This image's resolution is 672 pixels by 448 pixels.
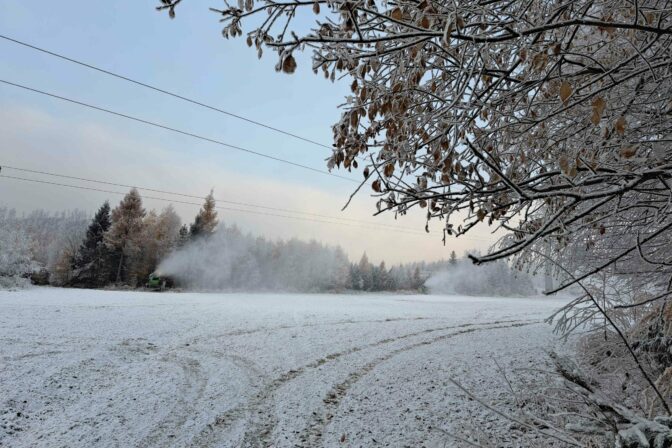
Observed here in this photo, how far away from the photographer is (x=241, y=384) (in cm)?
686

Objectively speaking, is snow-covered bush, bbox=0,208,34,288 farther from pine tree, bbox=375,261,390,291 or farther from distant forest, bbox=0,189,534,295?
pine tree, bbox=375,261,390,291

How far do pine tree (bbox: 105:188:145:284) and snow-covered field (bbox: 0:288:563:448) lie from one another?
993 inches

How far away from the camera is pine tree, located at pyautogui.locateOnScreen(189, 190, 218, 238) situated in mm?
38969

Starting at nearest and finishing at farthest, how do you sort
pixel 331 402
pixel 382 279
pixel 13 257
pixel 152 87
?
pixel 331 402
pixel 152 87
pixel 13 257
pixel 382 279

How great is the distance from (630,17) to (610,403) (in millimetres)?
2910

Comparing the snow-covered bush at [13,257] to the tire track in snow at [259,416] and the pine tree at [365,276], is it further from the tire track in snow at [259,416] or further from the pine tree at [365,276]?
the pine tree at [365,276]

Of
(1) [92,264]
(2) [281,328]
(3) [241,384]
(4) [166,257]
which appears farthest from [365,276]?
(3) [241,384]

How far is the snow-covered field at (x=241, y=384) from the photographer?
497 cm

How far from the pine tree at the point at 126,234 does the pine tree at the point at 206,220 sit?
5.18 m

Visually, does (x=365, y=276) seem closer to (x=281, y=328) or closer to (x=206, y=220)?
(x=206, y=220)

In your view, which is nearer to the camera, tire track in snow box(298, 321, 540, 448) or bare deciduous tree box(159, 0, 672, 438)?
bare deciduous tree box(159, 0, 672, 438)

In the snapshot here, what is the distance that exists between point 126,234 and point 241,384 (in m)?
35.6

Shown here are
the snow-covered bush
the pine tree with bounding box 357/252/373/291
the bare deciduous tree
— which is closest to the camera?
the bare deciduous tree

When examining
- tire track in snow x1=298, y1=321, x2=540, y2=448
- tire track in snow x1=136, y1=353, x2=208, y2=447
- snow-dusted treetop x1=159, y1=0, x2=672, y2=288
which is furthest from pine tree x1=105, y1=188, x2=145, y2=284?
snow-dusted treetop x1=159, y1=0, x2=672, y2=288
